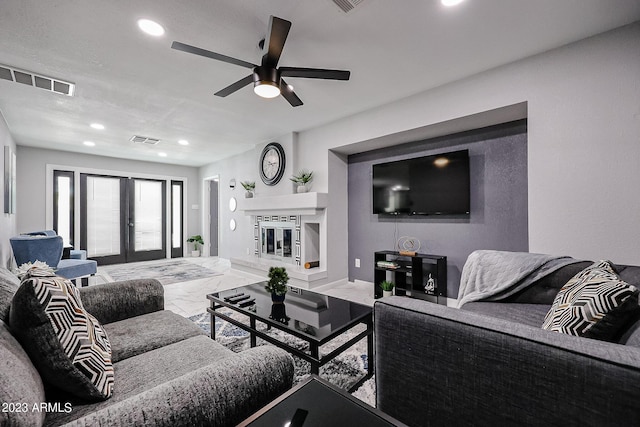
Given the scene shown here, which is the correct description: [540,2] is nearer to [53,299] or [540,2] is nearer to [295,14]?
[295,14]

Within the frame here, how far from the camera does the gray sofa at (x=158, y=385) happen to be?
67cm

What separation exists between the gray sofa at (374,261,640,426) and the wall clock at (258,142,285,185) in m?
3.89

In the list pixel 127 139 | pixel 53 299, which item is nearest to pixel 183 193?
pixel 127 139

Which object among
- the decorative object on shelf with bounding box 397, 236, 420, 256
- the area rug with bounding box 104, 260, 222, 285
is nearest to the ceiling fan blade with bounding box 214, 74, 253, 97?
the decorative object on shelf with bounding box 397, 236, 420, 256

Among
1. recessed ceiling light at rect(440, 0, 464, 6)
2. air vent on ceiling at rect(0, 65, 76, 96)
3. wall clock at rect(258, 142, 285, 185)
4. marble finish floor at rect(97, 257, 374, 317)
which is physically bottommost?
marble finish floor at rect(97, 257, 374, 317)

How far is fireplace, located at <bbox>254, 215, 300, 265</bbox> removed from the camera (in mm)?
4562

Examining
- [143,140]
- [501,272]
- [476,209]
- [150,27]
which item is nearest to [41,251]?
[143,140]

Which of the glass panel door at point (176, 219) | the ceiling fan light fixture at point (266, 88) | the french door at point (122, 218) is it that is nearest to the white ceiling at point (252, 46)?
the ceiling fan light fixture at point (266, 88)

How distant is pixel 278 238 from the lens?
4.91m

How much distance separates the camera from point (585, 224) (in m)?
2.21

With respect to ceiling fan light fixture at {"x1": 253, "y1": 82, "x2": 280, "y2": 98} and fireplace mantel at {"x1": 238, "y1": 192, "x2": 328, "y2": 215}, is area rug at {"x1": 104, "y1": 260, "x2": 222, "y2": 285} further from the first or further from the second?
ceiling fan light fixture at {"x1": 253, "y1": 82, "x2": 280, "y2": 98}

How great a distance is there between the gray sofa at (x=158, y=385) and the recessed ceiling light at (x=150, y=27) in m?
1.85

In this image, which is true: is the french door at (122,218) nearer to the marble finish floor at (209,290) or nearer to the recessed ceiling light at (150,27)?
the marble finish floor at (209,290)

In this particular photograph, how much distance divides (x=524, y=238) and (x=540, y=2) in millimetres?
2067
